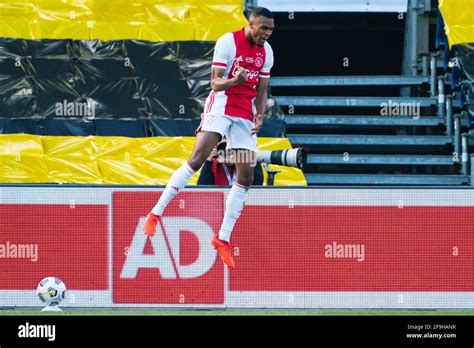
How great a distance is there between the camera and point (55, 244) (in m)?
9.20

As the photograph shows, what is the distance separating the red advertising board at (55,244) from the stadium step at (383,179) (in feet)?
19.2

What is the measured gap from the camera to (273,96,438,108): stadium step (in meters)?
15.7

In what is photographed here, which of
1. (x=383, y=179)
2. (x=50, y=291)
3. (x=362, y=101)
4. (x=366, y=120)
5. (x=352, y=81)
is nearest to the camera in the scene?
(x=50, y=291)

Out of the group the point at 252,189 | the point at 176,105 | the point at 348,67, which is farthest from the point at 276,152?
the point at 348,67

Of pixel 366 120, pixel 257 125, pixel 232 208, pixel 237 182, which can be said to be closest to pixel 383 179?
pixel 366 120

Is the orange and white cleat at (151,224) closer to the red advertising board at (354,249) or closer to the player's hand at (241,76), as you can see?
the red advertising board at (354,249)

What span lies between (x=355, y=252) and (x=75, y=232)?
2.10 meters

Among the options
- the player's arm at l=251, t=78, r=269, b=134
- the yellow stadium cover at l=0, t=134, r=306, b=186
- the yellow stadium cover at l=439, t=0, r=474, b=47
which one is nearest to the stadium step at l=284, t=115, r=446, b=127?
the yellow stadium cover at l=439, t=0, r=474, b=47

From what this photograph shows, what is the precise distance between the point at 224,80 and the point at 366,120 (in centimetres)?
681

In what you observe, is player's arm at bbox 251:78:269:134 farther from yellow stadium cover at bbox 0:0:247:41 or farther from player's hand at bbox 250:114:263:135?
yellow stadium cover at bbox 0:0:247:41

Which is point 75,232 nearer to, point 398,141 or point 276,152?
point 276,152

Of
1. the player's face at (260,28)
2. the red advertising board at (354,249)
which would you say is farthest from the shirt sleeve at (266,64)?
the red advertising board at (354,249)

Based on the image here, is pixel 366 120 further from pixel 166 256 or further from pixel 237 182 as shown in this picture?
pixel 166 256

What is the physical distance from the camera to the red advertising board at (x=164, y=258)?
9180 millimetres
